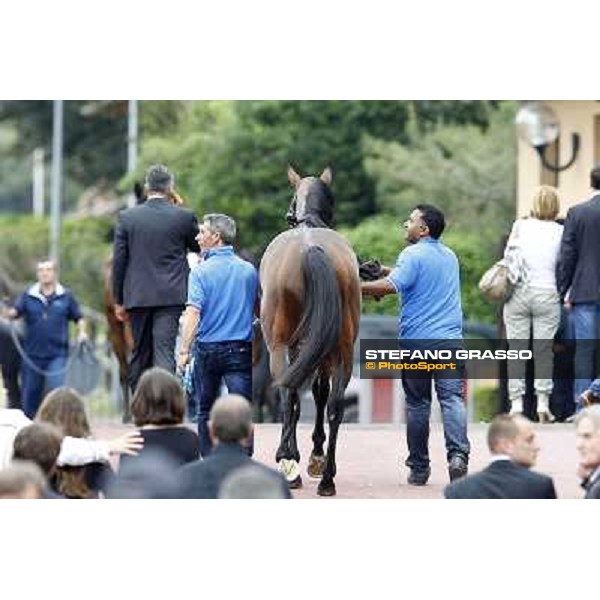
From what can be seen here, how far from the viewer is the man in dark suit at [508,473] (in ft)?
36.7

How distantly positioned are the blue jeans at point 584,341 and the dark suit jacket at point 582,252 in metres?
0.10

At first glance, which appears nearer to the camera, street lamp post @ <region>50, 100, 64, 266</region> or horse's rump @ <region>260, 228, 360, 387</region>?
horse's rump @ <region>260, 228, 360, 387</region>

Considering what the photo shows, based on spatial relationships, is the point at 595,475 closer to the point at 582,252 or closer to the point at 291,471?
the point at 291,471

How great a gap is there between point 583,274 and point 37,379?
5.63 meters

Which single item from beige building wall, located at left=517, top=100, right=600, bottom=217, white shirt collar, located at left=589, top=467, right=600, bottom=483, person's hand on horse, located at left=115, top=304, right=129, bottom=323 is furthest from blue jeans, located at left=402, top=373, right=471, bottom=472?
beige building wall, located at left=517, top=100, right=600, bottom=217

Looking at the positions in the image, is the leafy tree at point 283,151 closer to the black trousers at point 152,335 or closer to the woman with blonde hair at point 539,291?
the woman with blonde hair at point 539,291

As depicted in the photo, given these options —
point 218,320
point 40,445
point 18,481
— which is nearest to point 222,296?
point 218,320

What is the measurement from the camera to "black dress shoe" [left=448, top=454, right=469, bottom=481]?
14.0m

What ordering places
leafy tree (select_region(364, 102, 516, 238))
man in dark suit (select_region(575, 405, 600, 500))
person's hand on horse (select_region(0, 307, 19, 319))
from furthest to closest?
leafy tree (select_region(364, 102, 516, 238))
person's hand on horse (select_region(0, 307, 19, 319))
man in dark suit (select_region(575, 405, 600, 500))

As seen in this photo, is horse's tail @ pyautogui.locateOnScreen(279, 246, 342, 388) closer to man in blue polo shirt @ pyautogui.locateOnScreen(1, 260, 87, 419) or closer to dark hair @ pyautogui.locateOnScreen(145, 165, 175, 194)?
dark hair @ pyautogui.locateOnScreen(145, 165, 175, 194)

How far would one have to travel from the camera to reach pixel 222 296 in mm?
14180

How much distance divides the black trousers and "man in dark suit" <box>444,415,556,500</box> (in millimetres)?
4555

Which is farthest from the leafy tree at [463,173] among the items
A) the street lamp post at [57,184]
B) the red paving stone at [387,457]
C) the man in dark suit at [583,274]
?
the man in dark suit at [583,274]

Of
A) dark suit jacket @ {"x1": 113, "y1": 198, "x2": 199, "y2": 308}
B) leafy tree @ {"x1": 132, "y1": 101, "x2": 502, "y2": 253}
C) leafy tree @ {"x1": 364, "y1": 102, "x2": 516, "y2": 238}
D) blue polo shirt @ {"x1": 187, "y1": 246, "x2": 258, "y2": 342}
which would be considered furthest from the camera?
leafy tree @ {"x1": 132, "y1": 101, "x2": 502, "y2": 253}
